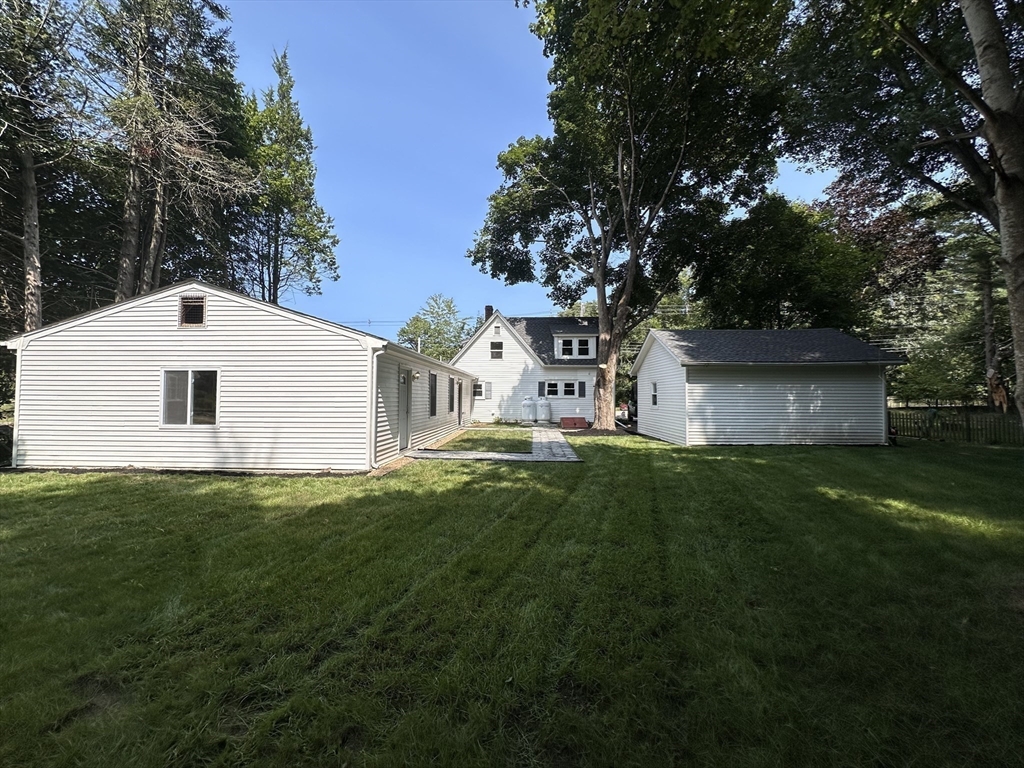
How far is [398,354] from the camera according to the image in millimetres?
9648

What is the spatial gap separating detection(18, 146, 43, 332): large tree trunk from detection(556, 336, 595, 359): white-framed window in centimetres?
1938

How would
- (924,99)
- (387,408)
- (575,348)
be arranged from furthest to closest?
(575,348), (924,99), (387,408)

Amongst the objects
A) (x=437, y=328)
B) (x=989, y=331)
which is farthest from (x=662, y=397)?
(x=437, y=328)

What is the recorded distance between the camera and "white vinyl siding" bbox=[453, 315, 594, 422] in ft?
74.7

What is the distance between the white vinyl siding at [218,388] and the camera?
27.9ft

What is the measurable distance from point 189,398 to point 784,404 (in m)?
14.9

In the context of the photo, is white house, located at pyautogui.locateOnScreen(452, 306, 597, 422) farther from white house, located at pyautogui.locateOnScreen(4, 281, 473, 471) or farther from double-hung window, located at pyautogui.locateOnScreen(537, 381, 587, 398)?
white house, located at pyautogui.locateOnScreen(4, 281, 473, 471)

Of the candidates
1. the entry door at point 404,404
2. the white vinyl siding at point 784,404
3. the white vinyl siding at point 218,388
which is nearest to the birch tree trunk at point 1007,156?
the white vinyl siding at point 218,388

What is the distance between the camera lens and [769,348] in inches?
523

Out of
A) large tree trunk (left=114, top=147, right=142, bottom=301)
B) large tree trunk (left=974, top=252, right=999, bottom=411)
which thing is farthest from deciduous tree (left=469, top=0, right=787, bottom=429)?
large tree trunk (left=114, top=147, right=142, bottom=301)

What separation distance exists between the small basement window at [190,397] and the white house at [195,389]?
0.07 feet

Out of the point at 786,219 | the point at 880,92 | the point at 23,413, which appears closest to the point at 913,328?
the point at 786,219

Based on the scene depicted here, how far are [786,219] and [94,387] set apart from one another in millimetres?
23483

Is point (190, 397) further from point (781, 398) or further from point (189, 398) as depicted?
point (781, 398)
